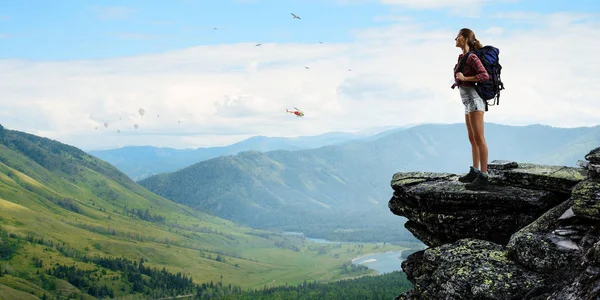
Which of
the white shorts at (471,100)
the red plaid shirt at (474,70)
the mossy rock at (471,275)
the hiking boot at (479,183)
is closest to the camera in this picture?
the mossy rock at (471,275)

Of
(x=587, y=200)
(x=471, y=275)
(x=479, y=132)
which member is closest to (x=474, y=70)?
(x=479, y=132)

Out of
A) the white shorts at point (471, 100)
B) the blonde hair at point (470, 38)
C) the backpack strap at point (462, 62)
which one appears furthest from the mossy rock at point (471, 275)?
the blonde hair at point (470, 38)

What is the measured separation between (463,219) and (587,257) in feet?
26.6

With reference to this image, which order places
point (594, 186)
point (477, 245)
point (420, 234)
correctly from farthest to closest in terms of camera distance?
point (420, 234) < point (477, 245) < point (594, 186)

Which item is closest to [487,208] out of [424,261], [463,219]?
[463,219]

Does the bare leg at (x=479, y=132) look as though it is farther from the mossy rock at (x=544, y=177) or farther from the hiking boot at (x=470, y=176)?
the mossy rock at (x=544, y=177)

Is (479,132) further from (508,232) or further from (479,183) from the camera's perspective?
(508,232)

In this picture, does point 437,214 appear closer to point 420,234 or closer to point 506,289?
point 420,234

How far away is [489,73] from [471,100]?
1584 millimetres

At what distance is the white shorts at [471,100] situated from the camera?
88.7 feet

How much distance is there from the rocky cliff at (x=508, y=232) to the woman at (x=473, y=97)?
1.07 metres

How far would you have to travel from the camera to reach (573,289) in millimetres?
19000

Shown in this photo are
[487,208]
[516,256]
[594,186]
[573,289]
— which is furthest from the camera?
[487,208]

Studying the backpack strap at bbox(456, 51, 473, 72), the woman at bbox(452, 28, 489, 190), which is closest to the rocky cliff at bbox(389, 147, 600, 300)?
the woman at bbox(452, 28, 489, 190)
